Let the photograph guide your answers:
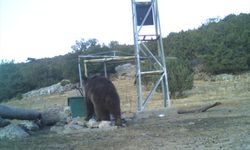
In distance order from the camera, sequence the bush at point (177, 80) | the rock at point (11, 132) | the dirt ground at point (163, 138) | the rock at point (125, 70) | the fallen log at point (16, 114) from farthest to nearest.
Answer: the rock at point (125, 70) < the bush at point (177, 80) < the fallen log at point (16, 114) < the rock at point (11, 132) < the dirt ground at point (163, 138)

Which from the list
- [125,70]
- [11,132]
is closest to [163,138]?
[11,132]

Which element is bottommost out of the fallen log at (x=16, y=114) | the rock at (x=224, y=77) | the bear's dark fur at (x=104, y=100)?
the rock at (x=224, y=77)

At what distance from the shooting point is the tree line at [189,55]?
36.1 metres

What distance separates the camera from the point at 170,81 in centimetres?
2489

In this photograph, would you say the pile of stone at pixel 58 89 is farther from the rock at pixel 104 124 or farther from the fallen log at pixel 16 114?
the rock at pixel 104 124

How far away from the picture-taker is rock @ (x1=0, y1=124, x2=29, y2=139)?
34.7ft

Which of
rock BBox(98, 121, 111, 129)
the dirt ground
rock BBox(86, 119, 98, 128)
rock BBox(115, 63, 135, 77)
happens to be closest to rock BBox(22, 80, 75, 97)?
rock BBox(115, 63, 135, 77)

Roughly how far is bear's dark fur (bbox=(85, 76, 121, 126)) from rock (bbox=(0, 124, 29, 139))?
1960mm

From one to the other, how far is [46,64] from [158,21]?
3534 centimetres

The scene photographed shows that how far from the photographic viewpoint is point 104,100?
11625 mm

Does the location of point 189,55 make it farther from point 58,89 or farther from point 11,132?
point 11,132

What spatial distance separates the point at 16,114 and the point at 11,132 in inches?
109

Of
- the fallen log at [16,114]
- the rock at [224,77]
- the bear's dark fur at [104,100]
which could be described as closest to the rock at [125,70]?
the rock at [224,77]

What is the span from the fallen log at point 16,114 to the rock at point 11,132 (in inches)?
82.2
